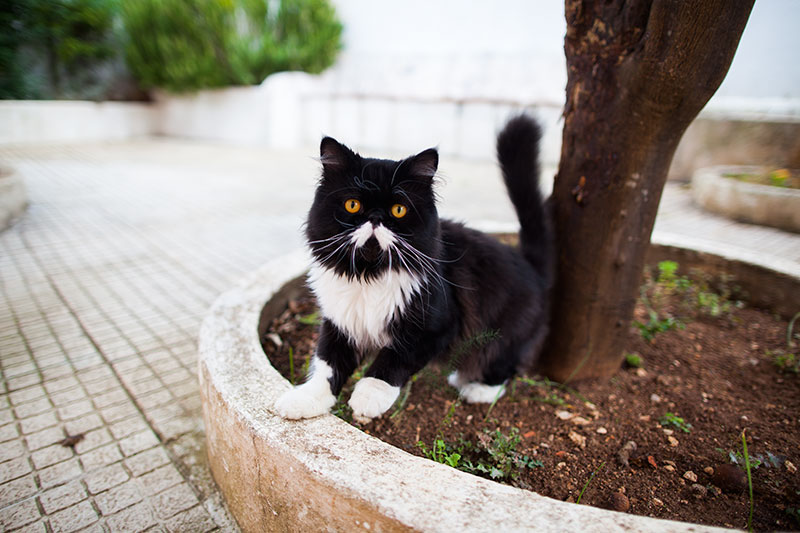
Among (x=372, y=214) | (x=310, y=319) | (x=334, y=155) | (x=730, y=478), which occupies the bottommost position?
(x=310, y=319)

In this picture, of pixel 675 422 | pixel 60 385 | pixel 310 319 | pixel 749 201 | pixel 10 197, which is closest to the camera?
pixel 675 422

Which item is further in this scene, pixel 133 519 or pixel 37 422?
pixel 37 422

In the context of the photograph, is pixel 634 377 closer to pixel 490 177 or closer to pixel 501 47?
pixel 490 177

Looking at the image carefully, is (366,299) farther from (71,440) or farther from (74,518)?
(71,440)

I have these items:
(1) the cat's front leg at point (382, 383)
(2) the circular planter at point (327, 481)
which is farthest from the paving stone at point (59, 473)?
(1) the cat's front leg at point (382, 383)

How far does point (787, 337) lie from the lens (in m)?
2.39

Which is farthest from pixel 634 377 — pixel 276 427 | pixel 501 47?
pixel 501 47

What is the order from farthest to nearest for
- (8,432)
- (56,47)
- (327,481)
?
1. (56,47)
2. (8,432)
3. (327,481)

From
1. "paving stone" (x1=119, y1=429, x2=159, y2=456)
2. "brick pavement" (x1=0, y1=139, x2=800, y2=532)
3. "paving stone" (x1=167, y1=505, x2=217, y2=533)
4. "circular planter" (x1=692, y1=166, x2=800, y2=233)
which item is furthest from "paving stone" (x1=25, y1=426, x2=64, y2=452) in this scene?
"circular planter" (x1=692, y1=166, x2=800, y2=233)

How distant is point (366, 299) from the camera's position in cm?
154

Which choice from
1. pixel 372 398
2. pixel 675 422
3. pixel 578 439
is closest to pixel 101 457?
pixel 372 398

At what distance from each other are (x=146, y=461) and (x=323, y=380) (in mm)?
924

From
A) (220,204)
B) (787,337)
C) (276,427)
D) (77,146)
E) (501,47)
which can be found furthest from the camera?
(77,146)

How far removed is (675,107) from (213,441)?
80.9 inches
